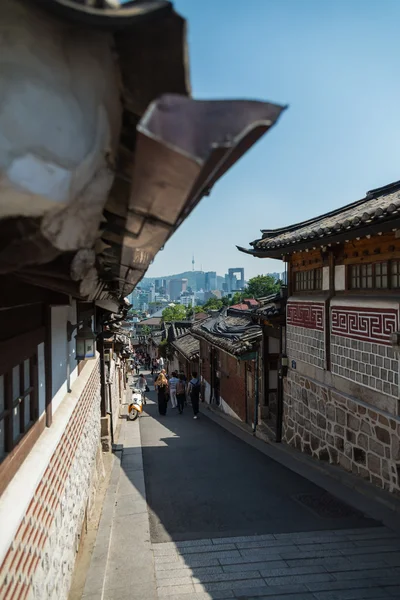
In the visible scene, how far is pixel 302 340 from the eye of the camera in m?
11.6

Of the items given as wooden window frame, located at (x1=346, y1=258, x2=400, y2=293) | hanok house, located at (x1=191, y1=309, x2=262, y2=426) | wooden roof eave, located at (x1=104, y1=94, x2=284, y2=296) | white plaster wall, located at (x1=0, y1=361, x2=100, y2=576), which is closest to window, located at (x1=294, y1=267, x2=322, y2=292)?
wooden window frame, located at (x1=346, y1=258, x2=400, y2=293)

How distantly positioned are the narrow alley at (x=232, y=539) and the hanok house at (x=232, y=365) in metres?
4.32

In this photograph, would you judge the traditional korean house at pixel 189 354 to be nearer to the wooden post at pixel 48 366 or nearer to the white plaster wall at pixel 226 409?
the white plaster wall at pixel 226 409

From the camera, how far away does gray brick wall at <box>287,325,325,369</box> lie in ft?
34.7

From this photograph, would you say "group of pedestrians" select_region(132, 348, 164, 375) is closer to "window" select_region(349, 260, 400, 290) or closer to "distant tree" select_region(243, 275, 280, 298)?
"distant tree" select_region(243, 275, 280, 298)

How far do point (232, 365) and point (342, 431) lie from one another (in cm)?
914

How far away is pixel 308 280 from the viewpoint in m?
11.4

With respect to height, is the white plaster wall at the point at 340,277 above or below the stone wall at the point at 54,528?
above

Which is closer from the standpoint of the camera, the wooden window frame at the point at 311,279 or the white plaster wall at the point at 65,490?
the white plaster wall at the point at 65,490

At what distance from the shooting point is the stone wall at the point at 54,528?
9.77ft

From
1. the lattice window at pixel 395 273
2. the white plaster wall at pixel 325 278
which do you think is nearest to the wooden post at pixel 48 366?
the lattice window at pixel 395 273

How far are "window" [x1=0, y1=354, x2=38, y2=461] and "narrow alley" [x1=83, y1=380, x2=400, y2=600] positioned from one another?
8.71 feet

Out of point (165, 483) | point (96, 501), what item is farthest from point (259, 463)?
point (96, 501)

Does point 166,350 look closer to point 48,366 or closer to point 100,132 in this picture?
point 48,366
